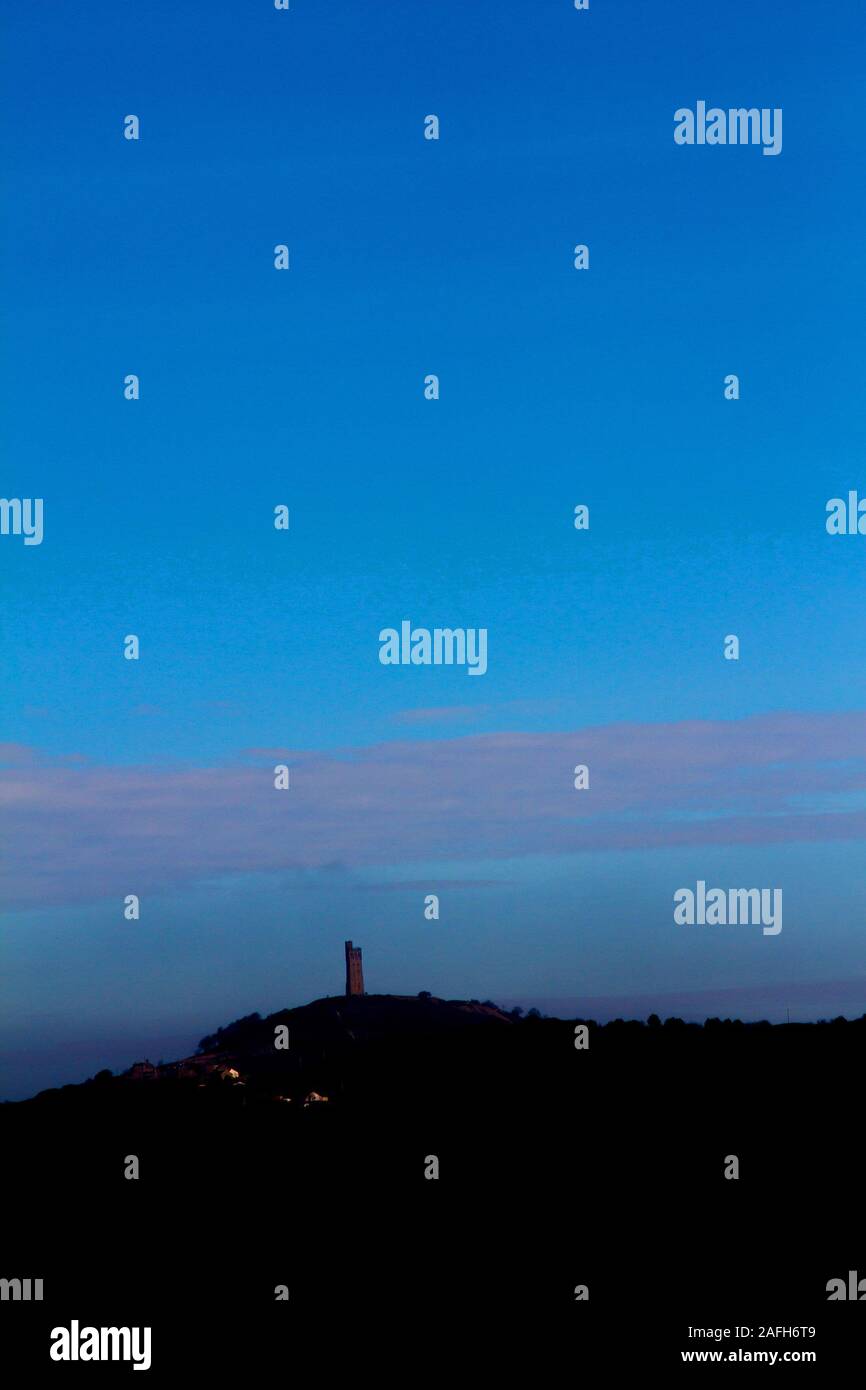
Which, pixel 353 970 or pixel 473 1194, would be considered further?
pixel 353 970

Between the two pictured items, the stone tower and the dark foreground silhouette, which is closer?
the dark foreground silhouette

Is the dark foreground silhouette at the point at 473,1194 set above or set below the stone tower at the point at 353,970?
below

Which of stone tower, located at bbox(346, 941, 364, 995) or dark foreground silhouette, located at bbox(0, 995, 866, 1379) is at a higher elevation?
stone tower, located at bbox(346, 941, 364, 995)

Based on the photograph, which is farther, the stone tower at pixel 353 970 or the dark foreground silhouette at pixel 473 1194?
the stone tower at pixel 353 970

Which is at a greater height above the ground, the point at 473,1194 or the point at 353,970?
the point at 353,970
